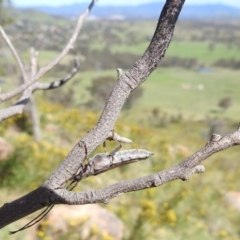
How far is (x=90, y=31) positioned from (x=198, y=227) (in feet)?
255

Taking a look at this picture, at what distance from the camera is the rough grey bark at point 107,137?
3.33ft

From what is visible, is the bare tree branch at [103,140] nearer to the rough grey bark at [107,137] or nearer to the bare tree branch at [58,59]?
the rough grey bark at [107,137]

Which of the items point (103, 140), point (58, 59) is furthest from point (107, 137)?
point (58, 59)

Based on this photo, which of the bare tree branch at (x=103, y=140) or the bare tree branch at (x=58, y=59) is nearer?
the bare tree branch at (x=103, y=140)

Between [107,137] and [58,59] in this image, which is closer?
[107,137]

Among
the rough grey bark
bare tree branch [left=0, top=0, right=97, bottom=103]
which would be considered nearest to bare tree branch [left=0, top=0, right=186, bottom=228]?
the rough grey bark

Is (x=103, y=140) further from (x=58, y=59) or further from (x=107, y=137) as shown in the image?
(x=58, y=59)

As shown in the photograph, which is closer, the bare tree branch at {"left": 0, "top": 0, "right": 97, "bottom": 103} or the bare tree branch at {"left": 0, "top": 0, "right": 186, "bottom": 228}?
the bare tree branch at {"left": 0, "top": 0, "right": 186, "bottom": 228}

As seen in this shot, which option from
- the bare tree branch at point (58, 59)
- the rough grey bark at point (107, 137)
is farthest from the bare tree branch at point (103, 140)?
the bare tree branch at point (58, 59)

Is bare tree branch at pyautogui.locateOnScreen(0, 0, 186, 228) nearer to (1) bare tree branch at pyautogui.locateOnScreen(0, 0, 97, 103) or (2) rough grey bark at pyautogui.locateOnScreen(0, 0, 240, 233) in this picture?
(2) rough grey bark at pyautogui.locateOnScreen(0, 0, 240, 233)

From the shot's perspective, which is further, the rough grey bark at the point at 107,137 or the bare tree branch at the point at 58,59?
the bare tree branch at the point at 58,59

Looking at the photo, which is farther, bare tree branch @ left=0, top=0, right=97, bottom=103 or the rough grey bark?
bare tree branch @ left=0, top=0, right=97, bottom=103

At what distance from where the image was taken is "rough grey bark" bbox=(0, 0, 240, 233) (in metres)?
1.02

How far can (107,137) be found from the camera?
1103 mm
